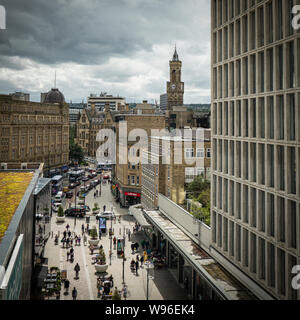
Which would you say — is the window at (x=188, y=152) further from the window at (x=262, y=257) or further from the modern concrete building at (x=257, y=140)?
the window at (x=262, y=257)

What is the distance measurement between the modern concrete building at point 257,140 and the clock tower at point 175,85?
395ft

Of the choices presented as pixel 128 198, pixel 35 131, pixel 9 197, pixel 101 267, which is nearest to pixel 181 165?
pixel 101 267

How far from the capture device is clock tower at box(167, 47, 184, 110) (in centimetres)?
14288

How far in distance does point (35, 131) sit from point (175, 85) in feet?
249

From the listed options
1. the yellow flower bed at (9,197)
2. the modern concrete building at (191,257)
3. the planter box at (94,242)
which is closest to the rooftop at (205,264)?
the modern concrete building at (191,257)

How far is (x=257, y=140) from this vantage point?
772 inches

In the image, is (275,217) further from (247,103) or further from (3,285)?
(3,285)

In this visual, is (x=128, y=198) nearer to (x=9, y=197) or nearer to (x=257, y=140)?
(x=9, y=197)

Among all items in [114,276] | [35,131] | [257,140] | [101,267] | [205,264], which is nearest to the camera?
[257,140]

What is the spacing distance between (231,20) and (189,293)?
2082 cm

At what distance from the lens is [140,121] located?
223 feet

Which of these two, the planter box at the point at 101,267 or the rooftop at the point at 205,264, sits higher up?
the rooftop at the point at 205,264

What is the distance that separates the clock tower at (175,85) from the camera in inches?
5625

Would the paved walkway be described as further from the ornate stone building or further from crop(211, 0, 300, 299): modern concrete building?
the ornate stone building
